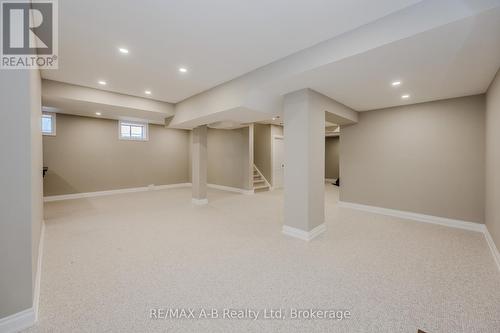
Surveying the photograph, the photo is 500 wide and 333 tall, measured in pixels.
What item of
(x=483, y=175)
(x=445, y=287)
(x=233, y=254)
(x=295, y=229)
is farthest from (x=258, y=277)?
(x=483, y=175)

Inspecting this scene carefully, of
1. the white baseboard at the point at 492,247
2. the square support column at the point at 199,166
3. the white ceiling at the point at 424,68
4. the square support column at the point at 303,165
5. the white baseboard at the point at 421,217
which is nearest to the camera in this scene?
the white ceiling at the point at 424,68

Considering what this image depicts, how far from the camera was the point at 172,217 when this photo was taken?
4.34 m

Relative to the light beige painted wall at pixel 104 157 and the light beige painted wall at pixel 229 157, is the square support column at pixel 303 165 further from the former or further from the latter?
the light beige painted wall at pixel 104 157

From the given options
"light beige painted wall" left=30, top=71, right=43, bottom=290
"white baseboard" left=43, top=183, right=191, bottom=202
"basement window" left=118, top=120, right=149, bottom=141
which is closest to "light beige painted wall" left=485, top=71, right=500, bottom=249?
"light beige painted wall" left=30, top=71, right=43, bottom=290

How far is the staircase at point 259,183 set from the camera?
7196 mm

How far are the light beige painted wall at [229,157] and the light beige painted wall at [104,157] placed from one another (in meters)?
1.39

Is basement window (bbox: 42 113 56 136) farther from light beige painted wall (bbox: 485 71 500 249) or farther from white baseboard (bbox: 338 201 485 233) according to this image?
light beige painted wall (bbox: 485 71 500 249)

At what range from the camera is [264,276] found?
2229 millimetres

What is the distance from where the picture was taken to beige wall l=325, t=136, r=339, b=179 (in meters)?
10.0

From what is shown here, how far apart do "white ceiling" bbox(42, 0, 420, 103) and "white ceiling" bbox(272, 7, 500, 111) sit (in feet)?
1.20

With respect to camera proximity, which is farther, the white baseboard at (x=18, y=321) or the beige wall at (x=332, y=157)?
the beige wall at (x=332, y=157)

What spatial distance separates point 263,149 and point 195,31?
5664mm

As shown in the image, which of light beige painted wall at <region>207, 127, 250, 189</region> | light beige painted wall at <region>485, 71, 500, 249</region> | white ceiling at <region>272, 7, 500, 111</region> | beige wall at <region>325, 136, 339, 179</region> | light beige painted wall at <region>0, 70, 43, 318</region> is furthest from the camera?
beige wall at <region>325, 136, 339, 179</region>

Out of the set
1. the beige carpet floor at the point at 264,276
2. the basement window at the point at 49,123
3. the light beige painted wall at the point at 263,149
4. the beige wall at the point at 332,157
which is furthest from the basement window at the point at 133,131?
the beige wall at the point at 332,157
